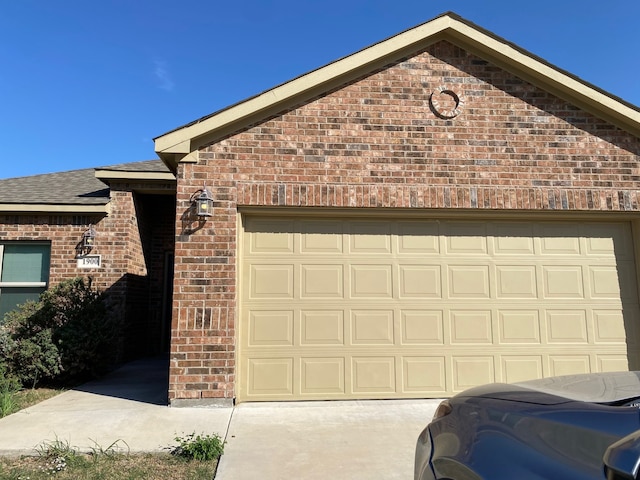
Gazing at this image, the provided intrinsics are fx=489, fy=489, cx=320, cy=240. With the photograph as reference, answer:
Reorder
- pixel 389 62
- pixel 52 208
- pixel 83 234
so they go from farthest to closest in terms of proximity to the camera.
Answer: pixel 83 234 < pixel 52 208 < pixel 389 62

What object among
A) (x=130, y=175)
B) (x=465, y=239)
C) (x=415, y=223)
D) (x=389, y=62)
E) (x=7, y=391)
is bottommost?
(x=7, y=391)

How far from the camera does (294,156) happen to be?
652cm

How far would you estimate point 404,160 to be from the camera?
663cm

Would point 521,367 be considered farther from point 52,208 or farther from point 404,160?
A: point 52,208

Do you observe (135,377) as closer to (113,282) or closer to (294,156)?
(113,282)

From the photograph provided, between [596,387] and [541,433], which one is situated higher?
[596,387]

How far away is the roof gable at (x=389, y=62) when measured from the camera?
20.8 ft

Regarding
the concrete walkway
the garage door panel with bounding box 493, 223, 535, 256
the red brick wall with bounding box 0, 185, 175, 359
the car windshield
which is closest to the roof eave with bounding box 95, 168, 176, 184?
the red brick wall with bounding box 0, 185, 175, 359

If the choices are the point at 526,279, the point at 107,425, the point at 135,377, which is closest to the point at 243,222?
the point at 107,425

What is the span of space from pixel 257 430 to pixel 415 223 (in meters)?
3.40

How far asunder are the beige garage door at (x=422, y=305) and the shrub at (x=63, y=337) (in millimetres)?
2836

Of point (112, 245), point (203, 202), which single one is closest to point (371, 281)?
point (203, 202)

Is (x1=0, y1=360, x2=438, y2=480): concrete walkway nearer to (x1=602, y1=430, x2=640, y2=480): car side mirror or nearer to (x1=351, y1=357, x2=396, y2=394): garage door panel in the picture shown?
(x1=351, y1=357, x2=396, y2=394): garage door panel

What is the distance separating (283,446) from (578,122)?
19.3 feet
